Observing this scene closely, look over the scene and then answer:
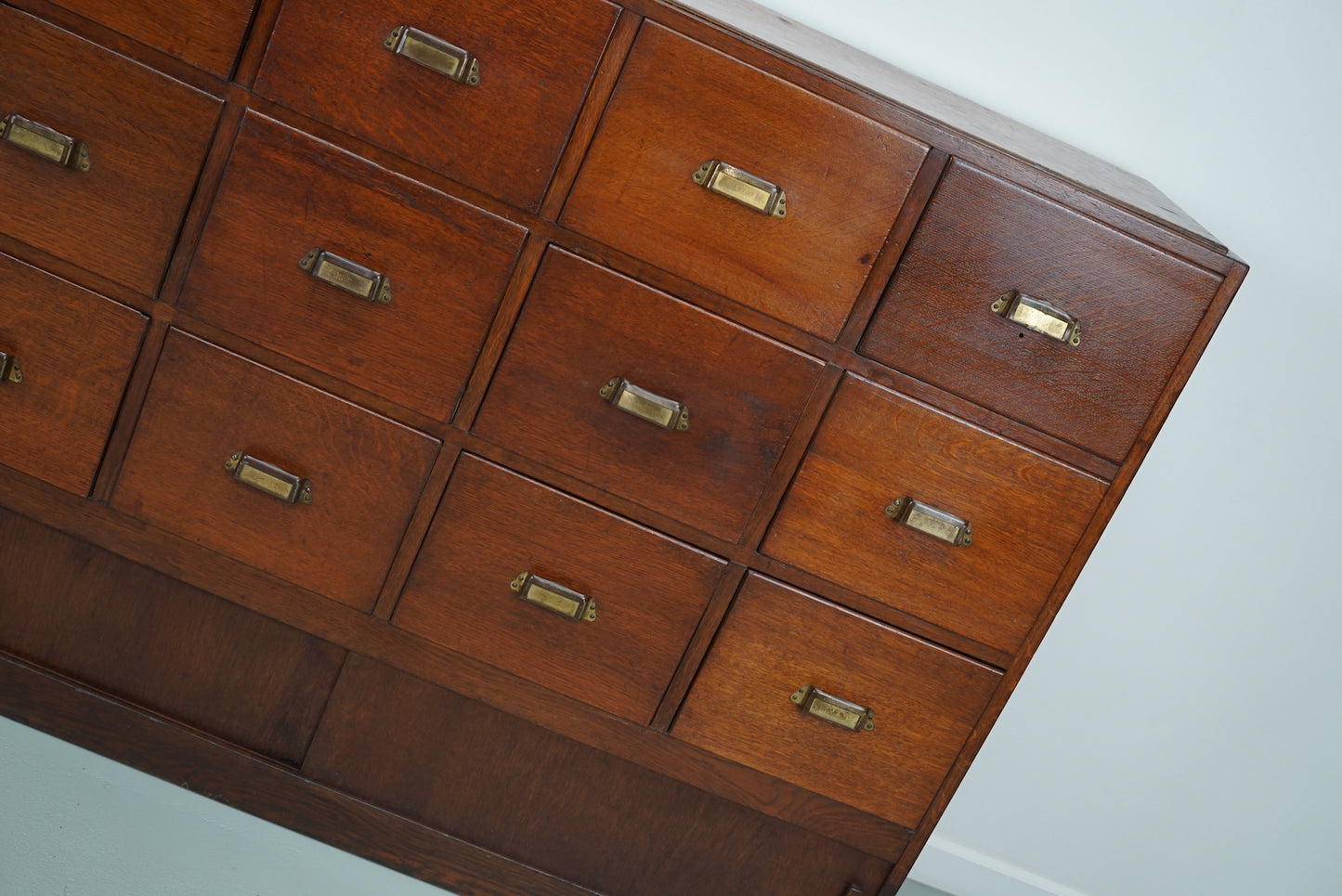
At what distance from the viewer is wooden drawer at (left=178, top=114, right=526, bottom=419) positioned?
1475mm

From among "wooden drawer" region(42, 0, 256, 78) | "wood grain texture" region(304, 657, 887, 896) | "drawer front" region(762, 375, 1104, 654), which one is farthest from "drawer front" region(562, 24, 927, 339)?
"wood grain texture" region(304, 657, 887, 896)

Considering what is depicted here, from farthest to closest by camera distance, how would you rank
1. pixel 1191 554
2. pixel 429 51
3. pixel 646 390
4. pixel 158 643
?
pixel 1191 554, pixel 158 643, pixel 646 390, pixel 429 51

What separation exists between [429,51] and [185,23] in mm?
322

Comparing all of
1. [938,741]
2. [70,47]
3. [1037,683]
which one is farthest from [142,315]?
[1037,683]

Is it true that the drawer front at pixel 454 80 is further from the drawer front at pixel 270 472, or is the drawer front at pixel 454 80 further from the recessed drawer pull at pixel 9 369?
the recessed drawer pull at pixel 9 369

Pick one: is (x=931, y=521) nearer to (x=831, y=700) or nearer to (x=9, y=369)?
(x=831, y=700)

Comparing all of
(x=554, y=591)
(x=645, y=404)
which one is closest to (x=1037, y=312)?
(x=645, y=404)

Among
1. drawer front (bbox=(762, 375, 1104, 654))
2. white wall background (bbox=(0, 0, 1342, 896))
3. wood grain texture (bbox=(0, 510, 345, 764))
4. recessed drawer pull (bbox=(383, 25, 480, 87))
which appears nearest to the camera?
recessed drawer pull (bbox=(383, 25, 480, 87))

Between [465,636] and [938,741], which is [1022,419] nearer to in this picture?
[938,741]

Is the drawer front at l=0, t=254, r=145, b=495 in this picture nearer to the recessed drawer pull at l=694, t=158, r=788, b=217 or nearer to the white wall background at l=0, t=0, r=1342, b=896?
the white wall background at l=0, t=0, r=1342, b=896


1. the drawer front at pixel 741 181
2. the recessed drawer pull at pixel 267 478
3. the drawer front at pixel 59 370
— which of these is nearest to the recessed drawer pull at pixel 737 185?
the drawer front at pixel 741 181

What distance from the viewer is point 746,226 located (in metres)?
1.47

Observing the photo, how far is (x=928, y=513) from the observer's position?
153 cm

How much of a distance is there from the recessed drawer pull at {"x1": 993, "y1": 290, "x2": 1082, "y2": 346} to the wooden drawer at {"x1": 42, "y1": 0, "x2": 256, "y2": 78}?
104cm
